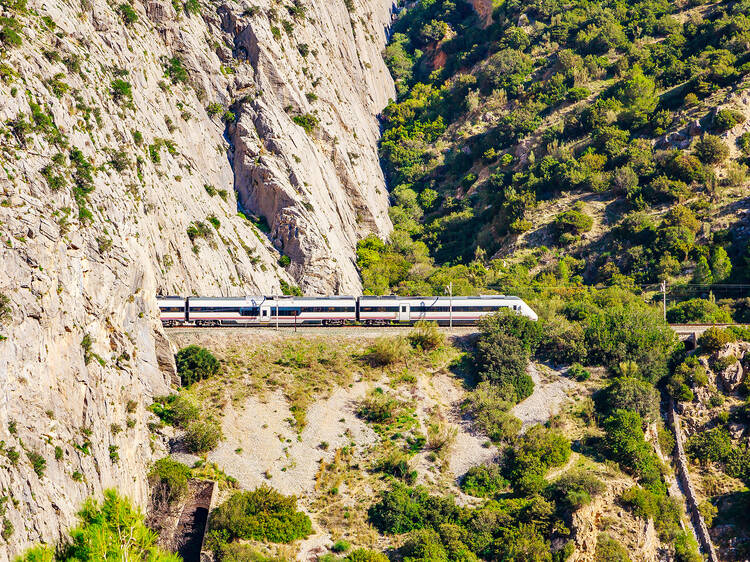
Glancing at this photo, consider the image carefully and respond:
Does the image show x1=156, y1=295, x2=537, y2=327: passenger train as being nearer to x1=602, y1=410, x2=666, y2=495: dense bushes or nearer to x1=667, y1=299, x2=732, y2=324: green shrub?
x1=667, y1=299, x2=732, y2=324: green shrub

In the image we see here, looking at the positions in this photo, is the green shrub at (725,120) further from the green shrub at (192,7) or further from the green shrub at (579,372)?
the green shrub at (192,7)

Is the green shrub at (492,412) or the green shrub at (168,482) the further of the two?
the green shrub at (492,412)

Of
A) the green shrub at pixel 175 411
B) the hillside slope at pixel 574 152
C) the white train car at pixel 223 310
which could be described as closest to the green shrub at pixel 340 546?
the green shrub at pixel 175 411

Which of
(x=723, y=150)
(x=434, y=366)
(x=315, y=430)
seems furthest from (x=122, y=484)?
(x=723, y=150)

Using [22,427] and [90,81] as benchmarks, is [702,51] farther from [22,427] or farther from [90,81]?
[22,427]

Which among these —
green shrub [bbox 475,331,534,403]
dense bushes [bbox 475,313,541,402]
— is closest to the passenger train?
dense bushes [bbox 475,313,541,402]

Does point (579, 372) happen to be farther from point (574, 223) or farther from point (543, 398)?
point (574, 223)
